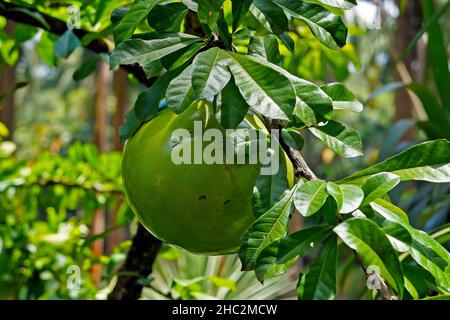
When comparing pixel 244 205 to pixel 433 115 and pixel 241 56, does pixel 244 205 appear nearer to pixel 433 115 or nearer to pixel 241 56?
pixel 241 56

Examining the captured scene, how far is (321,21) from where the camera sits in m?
0.39

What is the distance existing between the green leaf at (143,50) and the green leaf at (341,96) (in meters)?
0.10

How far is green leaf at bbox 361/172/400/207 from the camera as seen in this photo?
1.10 ft

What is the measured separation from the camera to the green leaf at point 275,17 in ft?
1.26

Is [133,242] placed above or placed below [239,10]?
below

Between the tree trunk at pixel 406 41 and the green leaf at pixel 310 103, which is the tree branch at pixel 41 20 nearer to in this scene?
the green leaf at pixel 310 103

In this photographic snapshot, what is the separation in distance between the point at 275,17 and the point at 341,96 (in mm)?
73

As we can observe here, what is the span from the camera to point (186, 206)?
0.41m

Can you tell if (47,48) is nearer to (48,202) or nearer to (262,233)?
(48,202)

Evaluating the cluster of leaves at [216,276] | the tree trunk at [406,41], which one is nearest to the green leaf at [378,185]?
the cluster of leaves at [216,276]

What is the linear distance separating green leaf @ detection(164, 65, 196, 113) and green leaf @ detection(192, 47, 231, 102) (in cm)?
1

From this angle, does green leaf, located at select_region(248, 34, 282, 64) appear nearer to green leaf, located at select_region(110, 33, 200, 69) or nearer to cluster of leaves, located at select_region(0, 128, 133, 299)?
green leaf, located at select_region(110, 33, 200, 69)

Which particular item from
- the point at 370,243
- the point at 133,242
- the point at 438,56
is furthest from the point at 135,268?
the point at 438,56
